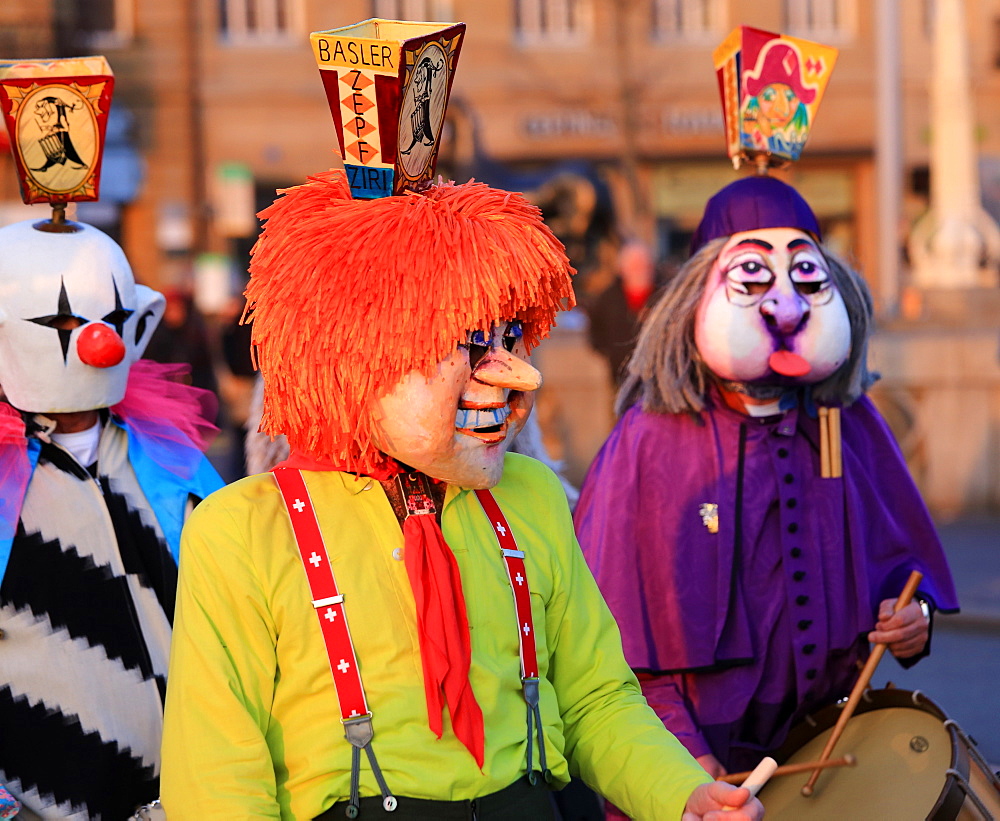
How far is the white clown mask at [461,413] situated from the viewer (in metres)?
2.23

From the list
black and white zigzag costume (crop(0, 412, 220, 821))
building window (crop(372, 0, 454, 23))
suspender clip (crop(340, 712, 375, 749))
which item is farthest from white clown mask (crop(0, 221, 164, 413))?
building window (crop(372, 0, 454, 23))

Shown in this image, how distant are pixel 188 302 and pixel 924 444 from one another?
5.12 metres

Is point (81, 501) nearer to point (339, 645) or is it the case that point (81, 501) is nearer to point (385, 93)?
point (339, 645)

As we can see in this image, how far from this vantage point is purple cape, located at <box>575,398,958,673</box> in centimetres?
347

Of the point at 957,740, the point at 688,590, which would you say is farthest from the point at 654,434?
the point at 957,740

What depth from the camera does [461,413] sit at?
2279 mm

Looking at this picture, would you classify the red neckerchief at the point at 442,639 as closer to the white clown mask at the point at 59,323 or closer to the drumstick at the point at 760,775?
the drumstick at the point at 760,775

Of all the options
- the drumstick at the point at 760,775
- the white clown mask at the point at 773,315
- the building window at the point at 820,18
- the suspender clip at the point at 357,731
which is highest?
the building window at the point at 820,18

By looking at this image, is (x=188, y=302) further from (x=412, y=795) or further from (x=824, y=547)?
(x=412, y=795)

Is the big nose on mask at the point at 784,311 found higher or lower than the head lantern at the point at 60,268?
lower

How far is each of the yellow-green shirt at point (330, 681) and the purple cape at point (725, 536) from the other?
1122 millimetres

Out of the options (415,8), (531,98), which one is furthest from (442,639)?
(415,8)

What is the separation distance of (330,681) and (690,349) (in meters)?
1.76

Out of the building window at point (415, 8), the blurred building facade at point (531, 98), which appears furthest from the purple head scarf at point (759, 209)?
the building window at point (415, 8)
